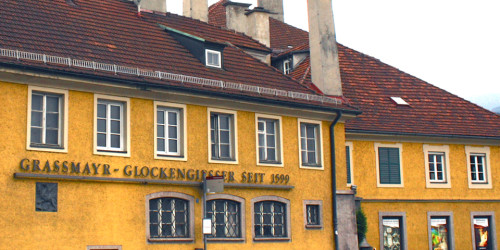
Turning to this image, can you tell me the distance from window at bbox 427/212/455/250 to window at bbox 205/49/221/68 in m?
11.1

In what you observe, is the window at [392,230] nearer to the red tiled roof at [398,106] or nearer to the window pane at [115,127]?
the red tiled roof at [398,106]

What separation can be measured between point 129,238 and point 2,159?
4162 mm

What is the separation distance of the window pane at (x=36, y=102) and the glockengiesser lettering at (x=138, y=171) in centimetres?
144

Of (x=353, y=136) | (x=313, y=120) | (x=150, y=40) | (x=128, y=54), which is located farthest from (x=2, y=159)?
(x=353, y=136)

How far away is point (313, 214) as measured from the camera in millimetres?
29031

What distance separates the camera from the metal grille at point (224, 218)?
2630 cm

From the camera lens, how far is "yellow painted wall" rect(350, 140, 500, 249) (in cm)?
3338

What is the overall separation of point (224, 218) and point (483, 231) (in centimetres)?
1369

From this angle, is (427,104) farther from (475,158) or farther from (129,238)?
(129,238)

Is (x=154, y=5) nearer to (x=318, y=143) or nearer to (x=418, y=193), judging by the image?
(x=318, y=143)

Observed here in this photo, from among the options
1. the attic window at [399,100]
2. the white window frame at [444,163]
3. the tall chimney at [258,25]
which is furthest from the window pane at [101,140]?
the attic window at [399,100]

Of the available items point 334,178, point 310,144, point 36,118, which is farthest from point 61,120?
point 334,178

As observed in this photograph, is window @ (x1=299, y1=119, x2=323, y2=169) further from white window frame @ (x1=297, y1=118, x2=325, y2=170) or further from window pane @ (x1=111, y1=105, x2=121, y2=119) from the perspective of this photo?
window pane @ (x1=111, y1=105, x2=121, y2=119)

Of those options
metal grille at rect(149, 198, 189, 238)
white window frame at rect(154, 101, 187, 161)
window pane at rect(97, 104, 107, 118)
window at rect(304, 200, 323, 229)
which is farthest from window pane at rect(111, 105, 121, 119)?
window at rect(304, 200, 323, 229)
